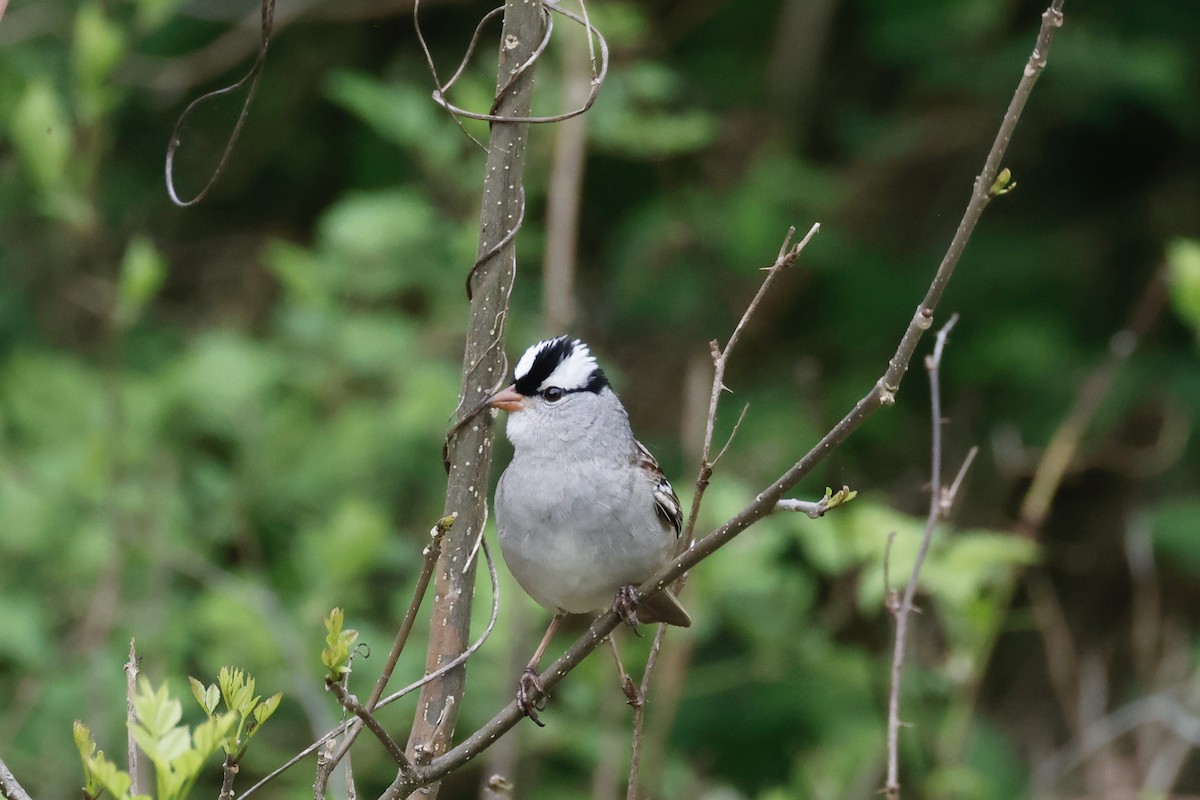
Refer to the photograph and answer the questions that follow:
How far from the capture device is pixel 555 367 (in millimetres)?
2861

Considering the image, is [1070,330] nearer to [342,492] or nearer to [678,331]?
[678,331]

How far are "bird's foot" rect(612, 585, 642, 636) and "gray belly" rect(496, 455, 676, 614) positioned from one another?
0.04 metres

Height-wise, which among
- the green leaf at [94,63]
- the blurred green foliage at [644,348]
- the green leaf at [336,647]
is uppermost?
the green leaf at [94,63]

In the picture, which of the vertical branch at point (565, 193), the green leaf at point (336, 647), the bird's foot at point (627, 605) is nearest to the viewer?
the green leaf at point (336, 647)

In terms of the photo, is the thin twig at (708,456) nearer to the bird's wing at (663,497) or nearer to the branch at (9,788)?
the bird's wing at (663,497)

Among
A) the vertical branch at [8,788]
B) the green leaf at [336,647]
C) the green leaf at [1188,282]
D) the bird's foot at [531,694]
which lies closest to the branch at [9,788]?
the vertical branch at [8,788]

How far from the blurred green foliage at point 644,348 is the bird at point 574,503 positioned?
72 centimetres

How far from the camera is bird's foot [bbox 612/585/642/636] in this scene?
2096 mm

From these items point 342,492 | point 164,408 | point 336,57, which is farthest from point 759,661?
point 336,57

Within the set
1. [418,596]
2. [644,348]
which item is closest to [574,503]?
[418,596]

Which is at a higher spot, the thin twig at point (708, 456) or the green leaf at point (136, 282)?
the thin twig at point (708, 456)

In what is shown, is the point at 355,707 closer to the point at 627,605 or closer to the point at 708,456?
the point at 708,456

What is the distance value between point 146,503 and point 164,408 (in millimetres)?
395

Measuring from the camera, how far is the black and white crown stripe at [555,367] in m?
2.83
